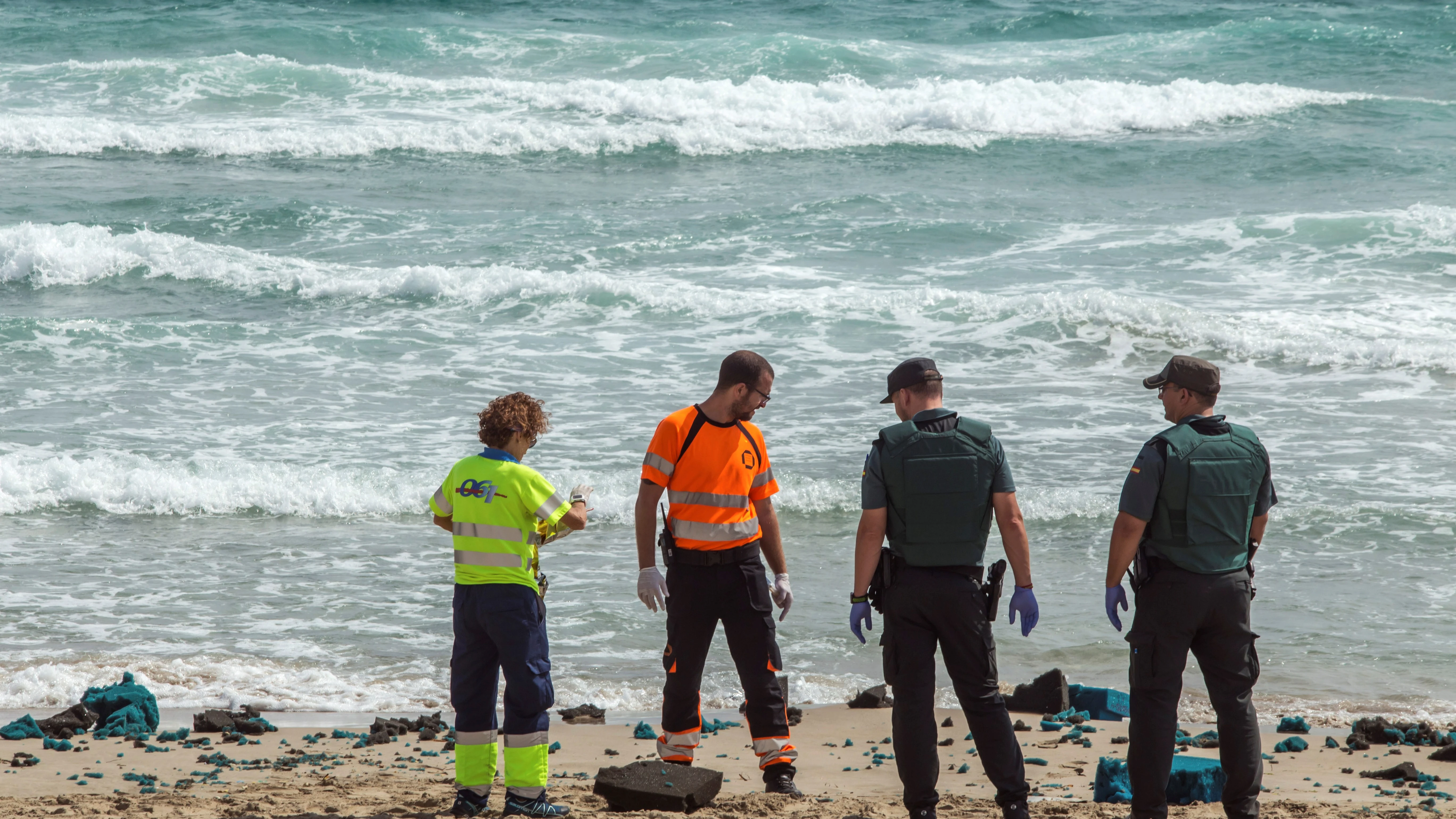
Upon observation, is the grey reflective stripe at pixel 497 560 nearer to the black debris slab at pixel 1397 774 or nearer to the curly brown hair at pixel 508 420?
the curly brown hair at pixel 508 420

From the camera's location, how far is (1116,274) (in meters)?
17.3

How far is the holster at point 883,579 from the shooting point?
459 centimetres

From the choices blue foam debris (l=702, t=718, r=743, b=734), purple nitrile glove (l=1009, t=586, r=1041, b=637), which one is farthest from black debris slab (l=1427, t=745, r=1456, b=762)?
blue foam debris (l=702, t=718, r=743, b=734)

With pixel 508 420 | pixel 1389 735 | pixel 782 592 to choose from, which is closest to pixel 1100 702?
pixel 1389 735

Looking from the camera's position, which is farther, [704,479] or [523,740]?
[704,479]

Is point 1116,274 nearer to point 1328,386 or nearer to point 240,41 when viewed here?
point 1328,386

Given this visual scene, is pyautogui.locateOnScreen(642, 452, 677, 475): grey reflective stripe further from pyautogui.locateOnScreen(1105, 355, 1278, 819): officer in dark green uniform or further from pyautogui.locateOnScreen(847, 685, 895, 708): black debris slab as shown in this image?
pyautogui.locateOnScreen(847, 685, 895, 708): black debris slab

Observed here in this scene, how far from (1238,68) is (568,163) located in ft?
59.2

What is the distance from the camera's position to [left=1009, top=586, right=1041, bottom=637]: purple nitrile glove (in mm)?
4715

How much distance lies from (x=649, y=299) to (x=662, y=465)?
37.9 ft

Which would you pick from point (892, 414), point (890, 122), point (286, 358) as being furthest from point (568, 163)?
point (892, 414)

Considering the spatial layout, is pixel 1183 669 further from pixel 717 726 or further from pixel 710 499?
pixel 717 726

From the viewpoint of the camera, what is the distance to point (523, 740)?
15.6 ft

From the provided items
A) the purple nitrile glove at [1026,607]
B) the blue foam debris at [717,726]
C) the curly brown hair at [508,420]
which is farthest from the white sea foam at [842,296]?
the curly brown hair at [508,420]
